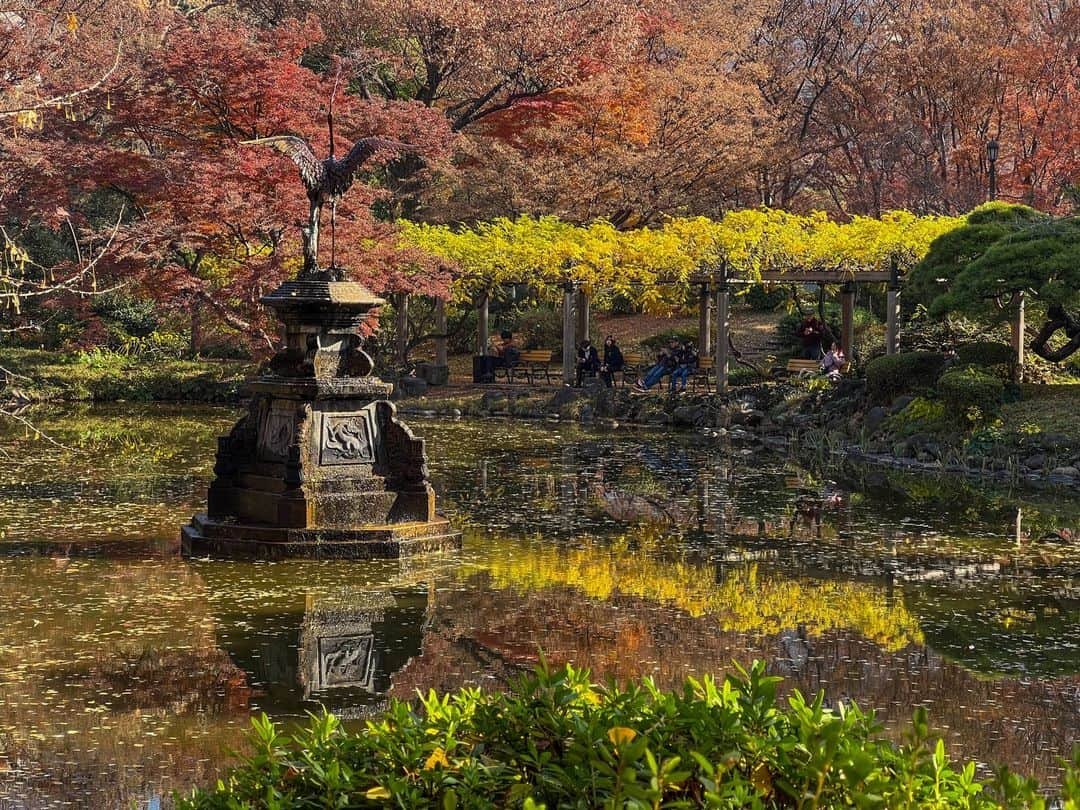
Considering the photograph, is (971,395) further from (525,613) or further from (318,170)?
(525,613)

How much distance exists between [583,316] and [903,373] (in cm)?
1067

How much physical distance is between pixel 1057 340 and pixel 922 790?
1041 inches

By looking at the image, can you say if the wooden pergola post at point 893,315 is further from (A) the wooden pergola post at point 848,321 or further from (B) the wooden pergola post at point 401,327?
(B) the wooden pergola post at point 401,327

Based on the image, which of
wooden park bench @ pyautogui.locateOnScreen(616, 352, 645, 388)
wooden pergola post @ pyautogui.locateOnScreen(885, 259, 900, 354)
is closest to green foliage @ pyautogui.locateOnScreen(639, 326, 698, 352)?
wooden park bench @ pyautogui.locateOnScreen(616, 352, 645, 388)

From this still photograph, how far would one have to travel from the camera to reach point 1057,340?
29078 mm

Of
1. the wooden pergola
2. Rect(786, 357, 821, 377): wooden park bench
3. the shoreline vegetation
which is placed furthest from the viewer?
Rect(786, 357, 821, 377): wooden park bench

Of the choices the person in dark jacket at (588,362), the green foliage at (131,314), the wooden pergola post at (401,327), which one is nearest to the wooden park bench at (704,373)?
the person in dark jacket at (588,362)

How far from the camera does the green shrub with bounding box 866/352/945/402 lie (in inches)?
1008

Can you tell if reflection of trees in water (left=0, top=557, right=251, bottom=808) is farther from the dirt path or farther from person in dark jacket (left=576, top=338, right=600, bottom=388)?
the dirt path

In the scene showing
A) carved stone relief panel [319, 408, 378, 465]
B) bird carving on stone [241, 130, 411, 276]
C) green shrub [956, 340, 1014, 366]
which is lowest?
carved stone relief panel [319, 408, 378, 465]

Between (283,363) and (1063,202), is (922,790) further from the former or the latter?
(1063,202)

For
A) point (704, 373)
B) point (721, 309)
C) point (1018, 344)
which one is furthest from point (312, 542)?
point (704, 373)

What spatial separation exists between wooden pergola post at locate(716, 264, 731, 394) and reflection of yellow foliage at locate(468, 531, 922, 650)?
15385mm

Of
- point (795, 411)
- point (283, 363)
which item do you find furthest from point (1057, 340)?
point (283, 363)
